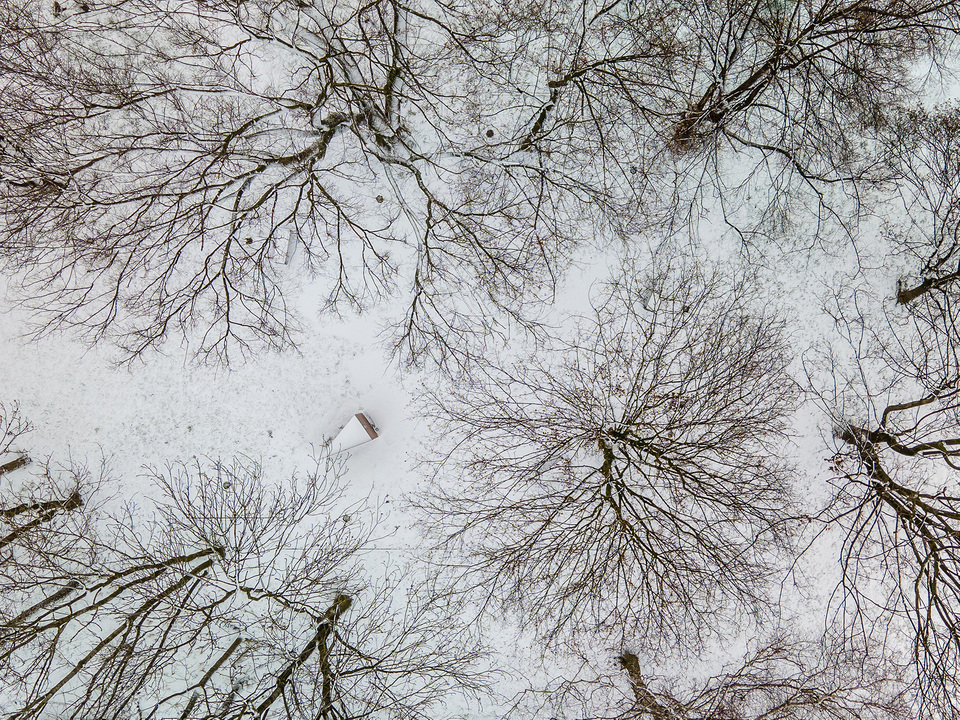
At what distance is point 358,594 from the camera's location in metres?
9.83

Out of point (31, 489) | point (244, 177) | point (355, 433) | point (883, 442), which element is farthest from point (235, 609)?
point (883, 442)

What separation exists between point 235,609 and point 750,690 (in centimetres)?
798

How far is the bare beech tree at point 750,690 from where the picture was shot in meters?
8.85

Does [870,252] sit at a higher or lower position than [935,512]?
higher

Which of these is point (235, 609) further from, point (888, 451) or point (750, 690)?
point (888, 451)

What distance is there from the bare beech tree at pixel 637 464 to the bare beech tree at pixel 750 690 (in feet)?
2.85

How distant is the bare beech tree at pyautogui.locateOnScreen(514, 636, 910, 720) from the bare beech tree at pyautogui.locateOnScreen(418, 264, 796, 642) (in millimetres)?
867

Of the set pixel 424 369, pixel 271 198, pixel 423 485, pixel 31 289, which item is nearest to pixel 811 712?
pixel 423 485

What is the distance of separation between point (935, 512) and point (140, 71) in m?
13.2

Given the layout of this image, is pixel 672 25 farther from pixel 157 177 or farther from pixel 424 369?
pixel 157 177

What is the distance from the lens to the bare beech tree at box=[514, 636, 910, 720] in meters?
8.85

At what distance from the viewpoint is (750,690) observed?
8938mm

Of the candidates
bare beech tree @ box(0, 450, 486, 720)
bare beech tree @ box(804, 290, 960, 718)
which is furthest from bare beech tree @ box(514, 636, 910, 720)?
bare beech tree @ box(0, 450, 486, 720)

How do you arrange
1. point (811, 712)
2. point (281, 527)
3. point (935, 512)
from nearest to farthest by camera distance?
point (935, 512), point (811, 712), point (281, 527)
